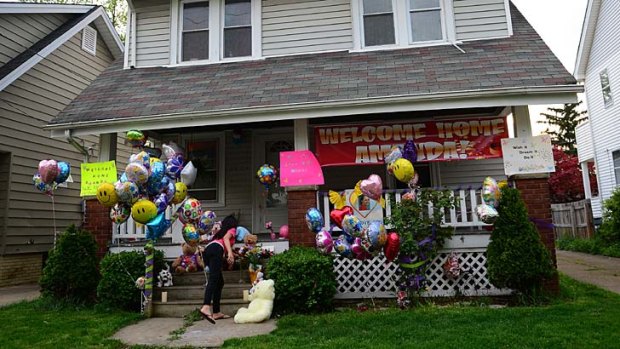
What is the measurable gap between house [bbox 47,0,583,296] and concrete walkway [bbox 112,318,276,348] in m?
1.95

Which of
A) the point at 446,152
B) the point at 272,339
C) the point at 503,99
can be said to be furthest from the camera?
the point at 446,152

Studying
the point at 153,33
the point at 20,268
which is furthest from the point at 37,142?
the point at 153,33

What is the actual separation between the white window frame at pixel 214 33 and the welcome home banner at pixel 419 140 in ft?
9.73

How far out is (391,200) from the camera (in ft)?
24.7

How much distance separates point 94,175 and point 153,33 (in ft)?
12.8

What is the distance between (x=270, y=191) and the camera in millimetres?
10133

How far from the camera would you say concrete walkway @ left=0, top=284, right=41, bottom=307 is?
840 centimetres

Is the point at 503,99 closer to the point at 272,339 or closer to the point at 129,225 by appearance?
the point at 272,339

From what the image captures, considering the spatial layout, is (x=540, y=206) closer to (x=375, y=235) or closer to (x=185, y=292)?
(x=375, y=235)

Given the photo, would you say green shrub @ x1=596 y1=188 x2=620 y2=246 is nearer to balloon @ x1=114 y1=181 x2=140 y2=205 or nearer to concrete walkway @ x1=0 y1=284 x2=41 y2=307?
balloon @ x1=114 y1=181 x2=140 y2=205

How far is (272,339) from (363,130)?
4.21m

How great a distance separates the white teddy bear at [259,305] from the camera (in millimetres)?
6094

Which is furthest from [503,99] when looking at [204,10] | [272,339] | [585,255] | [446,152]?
[585,255]

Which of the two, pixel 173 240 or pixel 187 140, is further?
pixel 187 140
